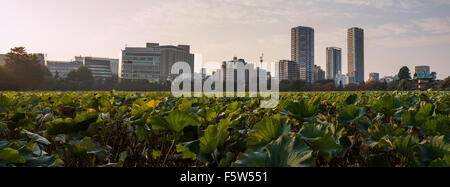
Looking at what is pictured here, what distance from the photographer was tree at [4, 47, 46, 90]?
131ft

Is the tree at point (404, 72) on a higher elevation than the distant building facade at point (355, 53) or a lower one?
lower

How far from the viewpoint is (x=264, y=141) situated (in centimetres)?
98

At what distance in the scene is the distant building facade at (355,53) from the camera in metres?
173

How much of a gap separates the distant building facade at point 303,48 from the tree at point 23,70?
121123 mm

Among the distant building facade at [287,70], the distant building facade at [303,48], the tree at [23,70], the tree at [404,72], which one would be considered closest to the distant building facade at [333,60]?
the distant building facade at [303,48]

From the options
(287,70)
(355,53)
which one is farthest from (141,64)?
(355,53)

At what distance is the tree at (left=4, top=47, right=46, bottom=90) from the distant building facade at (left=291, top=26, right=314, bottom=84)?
12112cm

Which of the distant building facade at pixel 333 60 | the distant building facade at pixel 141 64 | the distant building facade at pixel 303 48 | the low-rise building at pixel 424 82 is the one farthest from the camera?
the distant building facade at pixel 333 60

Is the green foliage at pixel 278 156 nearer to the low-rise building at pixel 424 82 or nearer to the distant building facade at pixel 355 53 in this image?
the low-rise building at pixel 424 82

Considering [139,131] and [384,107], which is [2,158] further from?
[384,107]

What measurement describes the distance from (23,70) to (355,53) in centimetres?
18691

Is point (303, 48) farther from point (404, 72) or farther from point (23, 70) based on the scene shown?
point (23, 70)

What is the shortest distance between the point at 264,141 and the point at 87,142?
70 cm

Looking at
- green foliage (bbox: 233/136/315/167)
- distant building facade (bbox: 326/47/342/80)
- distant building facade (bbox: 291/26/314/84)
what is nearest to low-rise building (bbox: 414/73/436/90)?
green foliage (bbox: 233/136/315/167)
